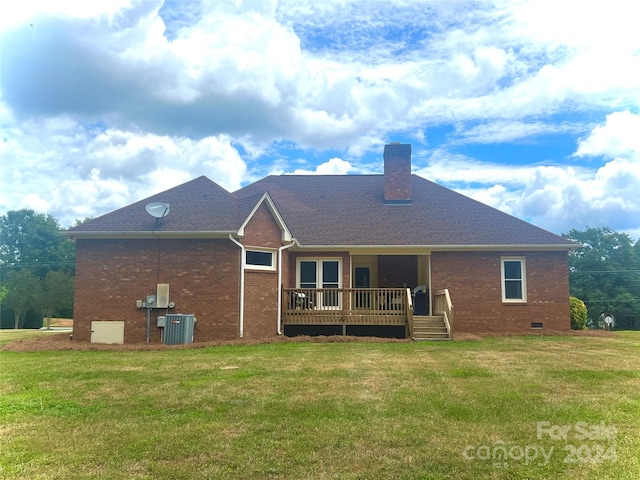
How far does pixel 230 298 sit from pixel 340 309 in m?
4.14

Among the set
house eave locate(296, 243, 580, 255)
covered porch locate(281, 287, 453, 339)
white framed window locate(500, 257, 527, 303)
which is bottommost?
covered porch locate(281, 287, 453, 339)

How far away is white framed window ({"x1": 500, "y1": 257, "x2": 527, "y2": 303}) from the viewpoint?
1859 cm

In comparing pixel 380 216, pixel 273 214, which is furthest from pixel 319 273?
pixel 380 216

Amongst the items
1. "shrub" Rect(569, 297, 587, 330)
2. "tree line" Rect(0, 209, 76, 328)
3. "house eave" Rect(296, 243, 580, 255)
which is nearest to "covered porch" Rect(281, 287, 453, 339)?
"house eave" Rect(296, 243, 580, 255)

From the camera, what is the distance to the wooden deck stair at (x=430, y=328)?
1571 centimetres

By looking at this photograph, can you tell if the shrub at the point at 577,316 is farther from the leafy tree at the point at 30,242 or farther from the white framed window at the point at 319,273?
the leafy tree at the point at 30,242

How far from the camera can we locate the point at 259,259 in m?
16.2

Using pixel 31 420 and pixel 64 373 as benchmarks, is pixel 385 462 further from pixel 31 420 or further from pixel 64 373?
pixel 64 373

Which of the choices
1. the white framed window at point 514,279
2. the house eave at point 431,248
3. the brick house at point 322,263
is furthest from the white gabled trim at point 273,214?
the white framed window at point 514,279

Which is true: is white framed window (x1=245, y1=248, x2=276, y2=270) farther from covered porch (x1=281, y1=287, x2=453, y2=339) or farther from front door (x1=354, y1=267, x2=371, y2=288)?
front door (x1=354, y1=267, x2=371, y2=288)

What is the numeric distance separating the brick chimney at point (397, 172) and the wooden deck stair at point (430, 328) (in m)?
6.45

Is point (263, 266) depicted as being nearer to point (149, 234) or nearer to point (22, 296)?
point (149, 234)

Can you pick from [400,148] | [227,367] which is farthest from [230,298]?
[400,148]

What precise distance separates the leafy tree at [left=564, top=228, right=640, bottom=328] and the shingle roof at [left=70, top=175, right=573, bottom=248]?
40.6m
